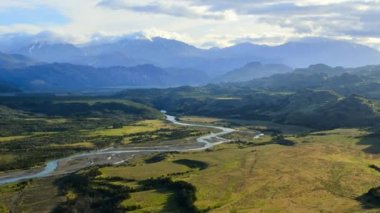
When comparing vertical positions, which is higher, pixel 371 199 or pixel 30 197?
pixel 371 199

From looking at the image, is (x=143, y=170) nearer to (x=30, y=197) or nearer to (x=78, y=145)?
(x=30, y=197)

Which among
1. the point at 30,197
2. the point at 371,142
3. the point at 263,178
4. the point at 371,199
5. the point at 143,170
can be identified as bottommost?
the point at 30,197

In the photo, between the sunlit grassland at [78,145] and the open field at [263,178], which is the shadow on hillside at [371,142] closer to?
the open field at [263,178]

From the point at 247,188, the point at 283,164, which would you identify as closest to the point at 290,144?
the point at 283,164

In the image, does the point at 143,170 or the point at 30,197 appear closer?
the point at 30,197

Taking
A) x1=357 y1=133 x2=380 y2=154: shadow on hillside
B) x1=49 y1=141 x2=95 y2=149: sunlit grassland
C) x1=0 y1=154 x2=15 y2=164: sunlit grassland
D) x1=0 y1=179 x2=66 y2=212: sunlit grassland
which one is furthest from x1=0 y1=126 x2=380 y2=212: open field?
x1=49 y1=141 x2=95 y2=149: sunlit grassland

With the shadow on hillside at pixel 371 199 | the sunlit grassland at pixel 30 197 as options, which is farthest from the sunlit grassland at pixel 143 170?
the shadow on hillside at pixel 371 199

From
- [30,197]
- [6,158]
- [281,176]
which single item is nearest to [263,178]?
[281,176]

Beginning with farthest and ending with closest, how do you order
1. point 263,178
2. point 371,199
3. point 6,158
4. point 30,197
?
point 6,158
point 263,178
point 30,197
point 371,199

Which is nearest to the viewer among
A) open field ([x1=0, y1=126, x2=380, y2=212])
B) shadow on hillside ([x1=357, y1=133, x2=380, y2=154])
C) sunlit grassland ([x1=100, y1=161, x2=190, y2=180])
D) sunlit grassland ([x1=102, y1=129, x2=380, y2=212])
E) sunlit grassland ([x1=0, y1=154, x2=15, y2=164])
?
sunlit grassland ([x1=102, y1=129, x2=380, y2=212])

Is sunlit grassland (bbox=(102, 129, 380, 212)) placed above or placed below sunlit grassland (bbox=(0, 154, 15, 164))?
above

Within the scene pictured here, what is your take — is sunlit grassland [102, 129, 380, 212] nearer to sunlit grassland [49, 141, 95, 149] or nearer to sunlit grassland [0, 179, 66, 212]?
sunlit grassland [0, 179, 66, 212]
